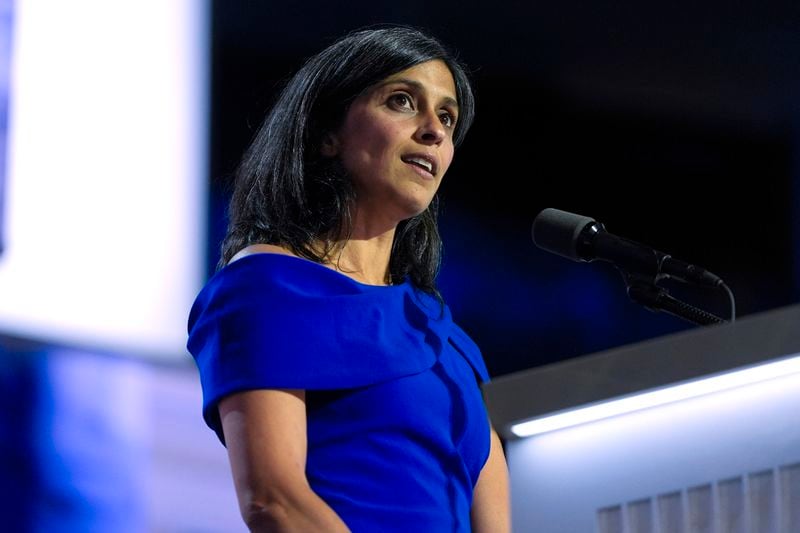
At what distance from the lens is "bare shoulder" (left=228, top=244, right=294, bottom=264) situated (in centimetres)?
146

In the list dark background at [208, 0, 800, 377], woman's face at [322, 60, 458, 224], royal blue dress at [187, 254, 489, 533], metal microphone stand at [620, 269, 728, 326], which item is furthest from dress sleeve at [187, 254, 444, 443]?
dark background at [208, 0, 800, 377]

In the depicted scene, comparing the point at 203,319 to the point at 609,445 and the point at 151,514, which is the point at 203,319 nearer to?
the point at 609,445

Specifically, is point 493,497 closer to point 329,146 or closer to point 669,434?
point 669,434

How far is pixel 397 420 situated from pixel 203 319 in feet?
0.76

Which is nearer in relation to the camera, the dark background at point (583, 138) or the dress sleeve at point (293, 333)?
the dress sleeve at point (293, 333)

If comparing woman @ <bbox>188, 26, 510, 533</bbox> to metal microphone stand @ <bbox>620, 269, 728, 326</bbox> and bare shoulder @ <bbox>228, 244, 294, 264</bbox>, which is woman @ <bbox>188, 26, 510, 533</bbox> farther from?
metal microphone stand @ <bbox>620, 269, 728, 326</bbox>

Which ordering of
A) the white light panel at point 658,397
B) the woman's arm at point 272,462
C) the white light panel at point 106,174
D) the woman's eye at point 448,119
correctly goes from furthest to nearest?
the white light panel at point 106,174 → the woman's eye at point 448,119 → the white light panel at point 658,397 → the woman's arm at point 272,462

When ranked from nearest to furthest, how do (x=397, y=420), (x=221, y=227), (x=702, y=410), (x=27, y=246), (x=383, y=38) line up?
(x=397, y=420) < (x=702, y=410) < (x=383, y=38) < (x=27, y=246) < (x=221, y=227)

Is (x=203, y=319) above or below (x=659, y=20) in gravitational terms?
below

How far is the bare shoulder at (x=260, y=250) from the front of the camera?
4.77ft

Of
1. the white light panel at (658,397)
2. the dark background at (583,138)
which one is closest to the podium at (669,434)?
the white light panel at (658,397)

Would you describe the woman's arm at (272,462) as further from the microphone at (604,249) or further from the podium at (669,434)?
the microphone at (604,249)

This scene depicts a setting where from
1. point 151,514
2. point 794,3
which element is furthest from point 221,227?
point 794,3

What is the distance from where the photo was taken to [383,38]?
63.7 inches
